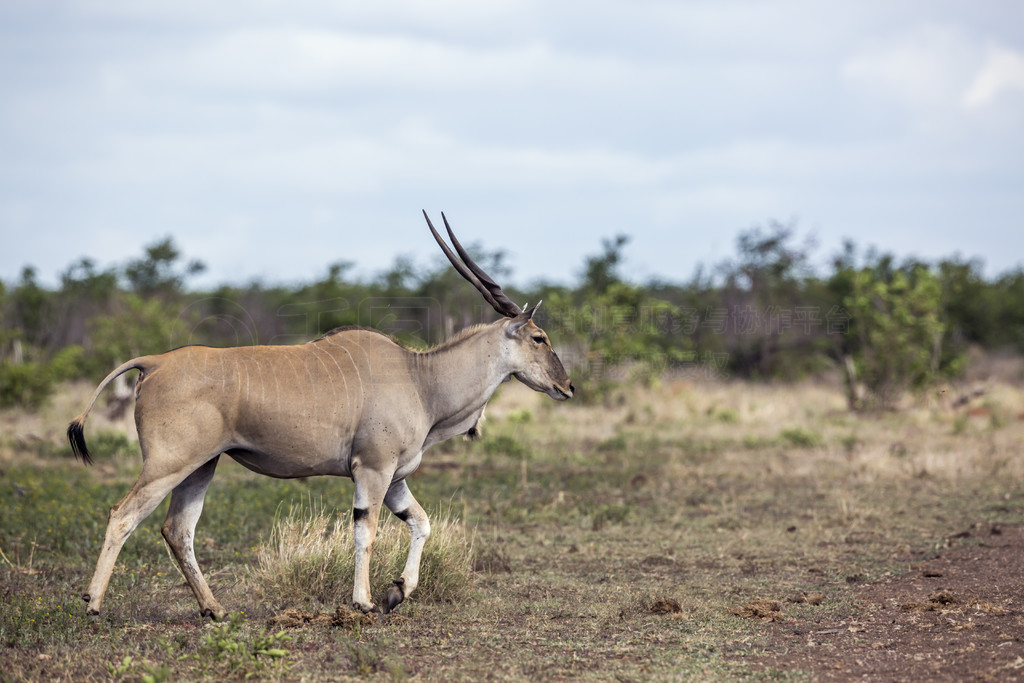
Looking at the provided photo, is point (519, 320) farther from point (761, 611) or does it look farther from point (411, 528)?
point (761, 611)

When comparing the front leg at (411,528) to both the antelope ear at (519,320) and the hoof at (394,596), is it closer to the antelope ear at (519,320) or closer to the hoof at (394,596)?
the hoof at (394,596)

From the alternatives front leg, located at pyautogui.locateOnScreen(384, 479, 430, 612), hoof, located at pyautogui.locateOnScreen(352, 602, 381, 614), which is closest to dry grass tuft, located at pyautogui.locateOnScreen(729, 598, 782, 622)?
front leg, located at pyautogui.locateOnScreen(384, 479, 430, 612)

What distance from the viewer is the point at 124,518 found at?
6621mm

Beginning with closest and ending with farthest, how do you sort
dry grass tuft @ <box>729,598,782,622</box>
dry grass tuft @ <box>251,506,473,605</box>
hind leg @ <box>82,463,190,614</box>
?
1. hind leg @ <box>82,463,190,614</box>
2. dry grass tuft @ <box>729,598,782,622</box>
3. dry grass tuft @ <box>251,506,473,605</box>

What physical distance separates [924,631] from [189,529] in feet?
16.8

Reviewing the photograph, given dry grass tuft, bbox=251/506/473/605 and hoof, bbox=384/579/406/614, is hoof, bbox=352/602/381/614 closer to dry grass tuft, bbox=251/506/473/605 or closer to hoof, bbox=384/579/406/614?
hoof, bbox=384/579/406/614

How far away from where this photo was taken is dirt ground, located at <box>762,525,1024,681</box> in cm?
591

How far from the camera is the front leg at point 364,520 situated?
7129mm

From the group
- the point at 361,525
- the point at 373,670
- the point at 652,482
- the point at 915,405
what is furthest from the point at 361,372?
the point at 915,405

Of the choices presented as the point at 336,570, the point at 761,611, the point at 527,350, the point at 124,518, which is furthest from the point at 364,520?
the point at 761,611

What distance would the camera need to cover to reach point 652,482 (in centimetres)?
1385

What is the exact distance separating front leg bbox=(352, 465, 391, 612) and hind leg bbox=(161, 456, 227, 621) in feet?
3.25

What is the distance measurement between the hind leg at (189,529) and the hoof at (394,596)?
3.78 ft

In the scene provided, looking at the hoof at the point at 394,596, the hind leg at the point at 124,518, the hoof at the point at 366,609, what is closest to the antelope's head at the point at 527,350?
the hoof at the point at 394,596
